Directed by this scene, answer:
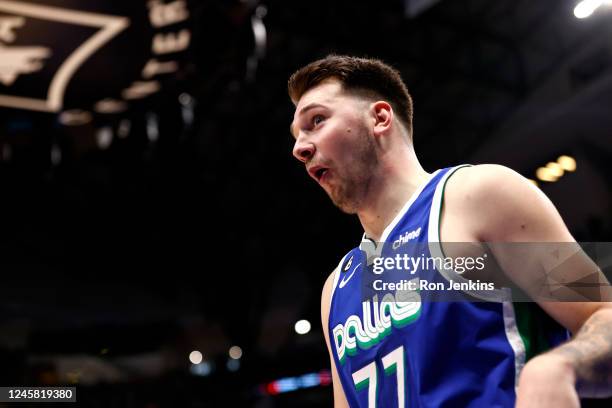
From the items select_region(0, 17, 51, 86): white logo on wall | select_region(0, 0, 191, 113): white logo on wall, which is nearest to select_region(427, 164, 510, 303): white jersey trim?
select_region(0, 0, 191, 113): white logo on wall

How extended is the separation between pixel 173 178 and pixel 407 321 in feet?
41.5

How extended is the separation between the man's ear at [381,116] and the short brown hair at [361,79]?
5 centimetres

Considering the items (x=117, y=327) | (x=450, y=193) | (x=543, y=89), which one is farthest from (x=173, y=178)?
(x=450, y=193)

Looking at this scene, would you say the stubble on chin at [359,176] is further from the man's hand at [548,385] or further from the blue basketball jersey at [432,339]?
the man's hand at [548,385]

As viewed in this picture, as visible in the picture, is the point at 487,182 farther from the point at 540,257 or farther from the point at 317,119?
the point at 317,119

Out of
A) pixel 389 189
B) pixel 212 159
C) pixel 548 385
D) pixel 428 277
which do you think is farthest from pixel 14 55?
pixel 212 159

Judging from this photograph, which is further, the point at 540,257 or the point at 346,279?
the point at 346,279

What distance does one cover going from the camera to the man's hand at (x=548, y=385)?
3.65 ft

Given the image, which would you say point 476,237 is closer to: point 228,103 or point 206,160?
point 228,103

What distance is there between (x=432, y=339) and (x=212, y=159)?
1188 centimetres

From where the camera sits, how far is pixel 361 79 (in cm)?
199

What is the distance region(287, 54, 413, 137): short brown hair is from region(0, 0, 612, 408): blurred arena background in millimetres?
1074

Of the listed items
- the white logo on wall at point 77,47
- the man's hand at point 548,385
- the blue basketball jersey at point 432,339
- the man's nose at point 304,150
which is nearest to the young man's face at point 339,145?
the man's nose at point 304,150

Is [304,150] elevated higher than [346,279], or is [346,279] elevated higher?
[304,150]
